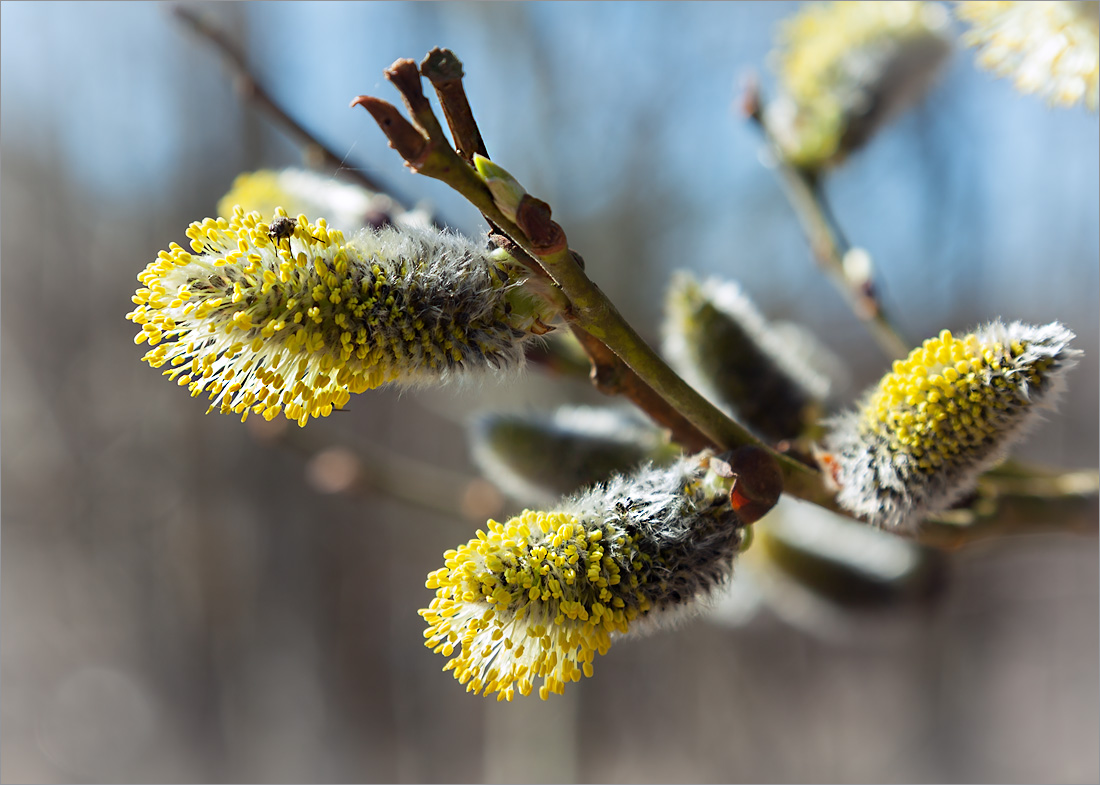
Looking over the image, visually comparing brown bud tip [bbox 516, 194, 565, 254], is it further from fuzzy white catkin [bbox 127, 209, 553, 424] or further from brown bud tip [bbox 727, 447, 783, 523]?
brown bud tip [bbox 727, 447, 783, 523]

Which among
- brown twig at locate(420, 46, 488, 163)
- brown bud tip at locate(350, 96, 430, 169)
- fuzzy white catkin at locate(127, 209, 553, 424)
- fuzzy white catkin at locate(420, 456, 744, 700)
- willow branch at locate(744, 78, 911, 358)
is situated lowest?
fuzzy white catkin at locate(420, 456, 744, 700)

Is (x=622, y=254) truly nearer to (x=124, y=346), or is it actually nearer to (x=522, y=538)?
(x=124, y=346)

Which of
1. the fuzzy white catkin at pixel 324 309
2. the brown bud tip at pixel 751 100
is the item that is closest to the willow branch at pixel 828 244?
the brown bud tip at pixel 751 100

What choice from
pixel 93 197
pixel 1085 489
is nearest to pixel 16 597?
pixel 93 197

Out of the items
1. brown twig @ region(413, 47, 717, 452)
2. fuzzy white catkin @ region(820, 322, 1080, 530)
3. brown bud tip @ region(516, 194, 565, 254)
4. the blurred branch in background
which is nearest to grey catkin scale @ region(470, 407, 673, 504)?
brown twig @ region(413, 47, 717, 452)

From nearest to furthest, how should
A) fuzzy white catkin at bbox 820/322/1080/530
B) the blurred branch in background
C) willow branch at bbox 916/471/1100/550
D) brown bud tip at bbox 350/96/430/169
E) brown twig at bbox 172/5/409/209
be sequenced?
brown bud tip at bbox 350/96/430/169
fuzzy white catkin at bbox 820/322/1080/530
willow branch at bbox 916/471/1100/550
brown twig at bbox 172/5/409/209
the blurred branch in background

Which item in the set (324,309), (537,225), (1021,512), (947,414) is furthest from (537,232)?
(1021,512)
